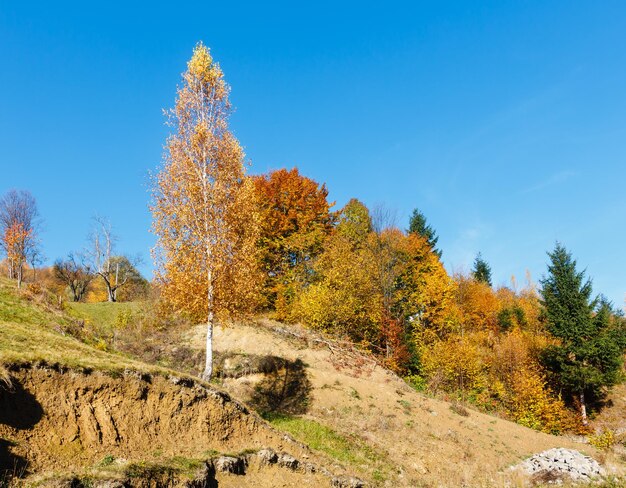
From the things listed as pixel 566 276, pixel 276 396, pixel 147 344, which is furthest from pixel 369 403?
pixel 566 276

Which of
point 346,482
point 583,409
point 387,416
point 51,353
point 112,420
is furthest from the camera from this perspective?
point 583,409

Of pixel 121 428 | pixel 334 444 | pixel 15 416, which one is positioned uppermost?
pixel 15 416

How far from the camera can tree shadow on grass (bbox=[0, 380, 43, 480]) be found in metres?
8.07

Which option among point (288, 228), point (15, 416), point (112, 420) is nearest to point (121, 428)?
point (112, 420)

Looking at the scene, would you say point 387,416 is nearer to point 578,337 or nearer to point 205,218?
point 205,218

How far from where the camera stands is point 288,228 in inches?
1874

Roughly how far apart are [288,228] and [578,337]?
3118 centimetres

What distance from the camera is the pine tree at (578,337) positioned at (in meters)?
38.8

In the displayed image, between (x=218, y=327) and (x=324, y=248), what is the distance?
15824 millimetres

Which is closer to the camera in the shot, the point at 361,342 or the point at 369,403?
the point at 369,403

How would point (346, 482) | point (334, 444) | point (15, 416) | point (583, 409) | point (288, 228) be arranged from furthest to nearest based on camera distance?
point (288, 228) < point (583, 409) < point (334, 444) < point (346, 482) < point (15, 416)

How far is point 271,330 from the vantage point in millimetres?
33406

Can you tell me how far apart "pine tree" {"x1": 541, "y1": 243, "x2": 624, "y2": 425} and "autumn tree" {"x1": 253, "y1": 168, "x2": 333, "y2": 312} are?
2491 cm

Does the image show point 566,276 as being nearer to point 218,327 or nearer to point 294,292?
point 294,292
